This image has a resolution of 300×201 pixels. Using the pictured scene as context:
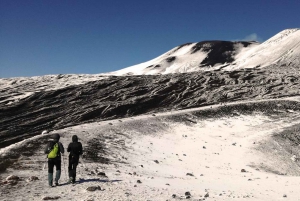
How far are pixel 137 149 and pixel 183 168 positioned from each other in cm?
428

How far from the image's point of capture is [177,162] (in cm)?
2052

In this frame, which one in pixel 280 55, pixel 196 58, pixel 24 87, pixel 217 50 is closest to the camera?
pixel 24 87

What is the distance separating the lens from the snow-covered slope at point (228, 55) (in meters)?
110

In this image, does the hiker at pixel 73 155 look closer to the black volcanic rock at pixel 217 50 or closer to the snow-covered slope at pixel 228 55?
the snow-covered slope at pixel 228 55

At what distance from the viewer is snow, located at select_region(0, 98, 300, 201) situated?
38.9ft

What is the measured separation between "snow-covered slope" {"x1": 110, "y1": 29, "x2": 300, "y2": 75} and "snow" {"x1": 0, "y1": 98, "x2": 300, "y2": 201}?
253 feet

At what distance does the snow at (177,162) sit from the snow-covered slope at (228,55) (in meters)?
77.2

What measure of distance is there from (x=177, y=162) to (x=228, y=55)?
5480 inches

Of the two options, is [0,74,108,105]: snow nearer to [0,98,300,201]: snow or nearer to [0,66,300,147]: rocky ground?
[0,66,300,147]: rocky ground

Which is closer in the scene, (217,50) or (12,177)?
(12,177)

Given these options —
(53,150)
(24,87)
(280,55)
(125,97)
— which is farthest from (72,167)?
(280,55)

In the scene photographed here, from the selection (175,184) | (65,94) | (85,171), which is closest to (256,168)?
(175,184)

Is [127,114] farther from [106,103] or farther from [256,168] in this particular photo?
[256,168]

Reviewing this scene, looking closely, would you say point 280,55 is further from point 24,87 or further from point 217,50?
point 24,87
